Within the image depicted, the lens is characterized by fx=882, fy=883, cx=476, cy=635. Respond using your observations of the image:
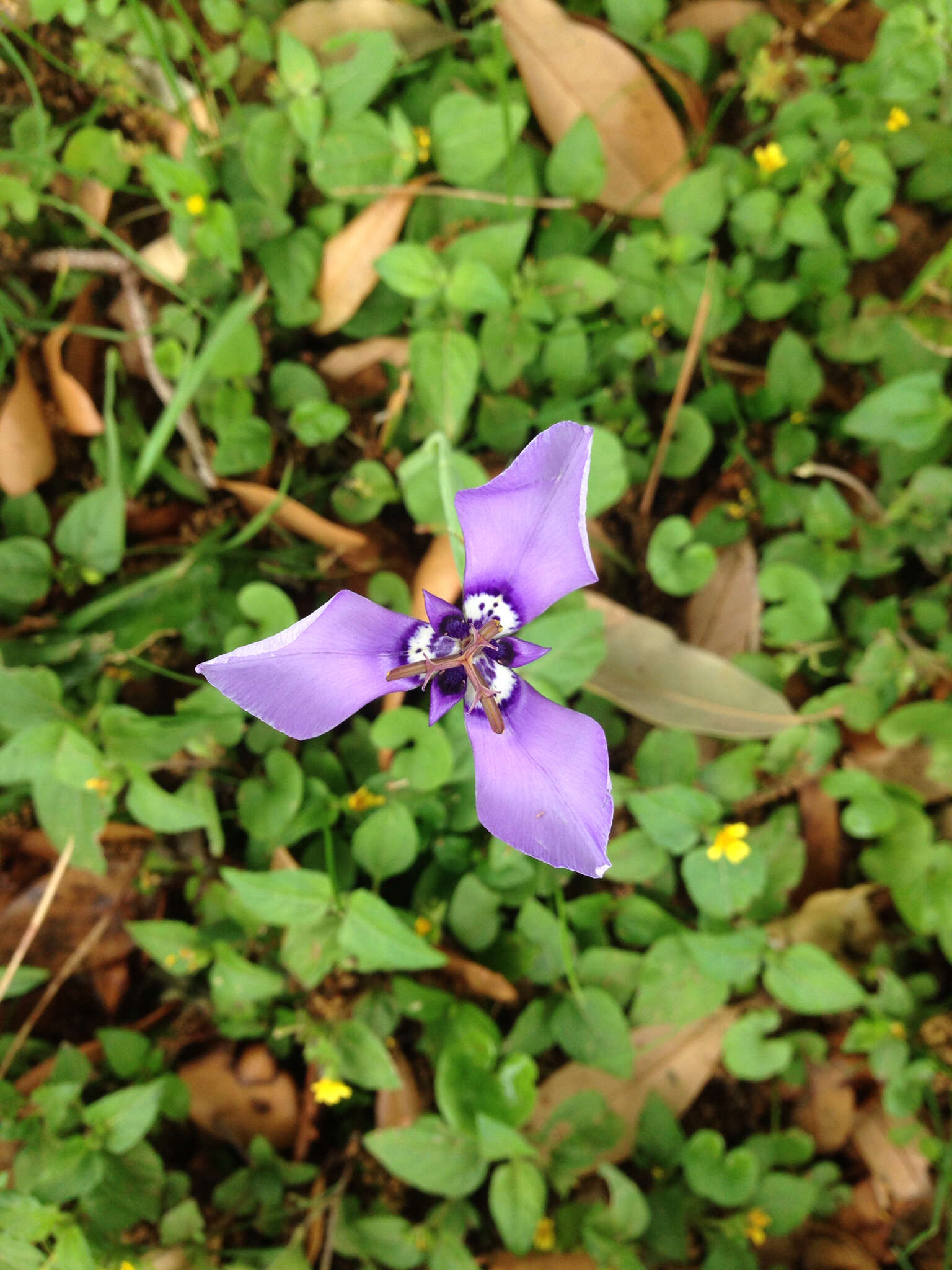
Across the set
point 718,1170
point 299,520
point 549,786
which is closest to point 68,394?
point 299,520

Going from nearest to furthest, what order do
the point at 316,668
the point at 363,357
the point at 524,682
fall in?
the point at 316,668 → the point at 524,682 → the point at 363,357

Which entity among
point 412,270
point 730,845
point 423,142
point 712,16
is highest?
point 712,16

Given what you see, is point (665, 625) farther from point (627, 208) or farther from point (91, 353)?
point (91, 353)

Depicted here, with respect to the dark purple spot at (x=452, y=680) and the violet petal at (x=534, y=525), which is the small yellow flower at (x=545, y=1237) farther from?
the violet petal at (x=534, y=525)

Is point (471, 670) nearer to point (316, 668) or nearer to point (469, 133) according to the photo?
point (316, 668)

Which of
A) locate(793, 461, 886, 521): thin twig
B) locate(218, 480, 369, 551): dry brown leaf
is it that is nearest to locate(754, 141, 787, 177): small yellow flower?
locate(793, 461, 886, 521): thin twig

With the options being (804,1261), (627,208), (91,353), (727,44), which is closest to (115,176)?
(91,353)
